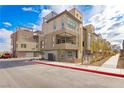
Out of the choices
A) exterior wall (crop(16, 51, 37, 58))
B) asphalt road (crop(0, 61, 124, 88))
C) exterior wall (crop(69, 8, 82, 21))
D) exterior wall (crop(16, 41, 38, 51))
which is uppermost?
exterior wall (crop(69, 8, 82, 21))

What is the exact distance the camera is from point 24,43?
43312 millimetres

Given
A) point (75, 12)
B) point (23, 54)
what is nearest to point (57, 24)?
point (75, 12)

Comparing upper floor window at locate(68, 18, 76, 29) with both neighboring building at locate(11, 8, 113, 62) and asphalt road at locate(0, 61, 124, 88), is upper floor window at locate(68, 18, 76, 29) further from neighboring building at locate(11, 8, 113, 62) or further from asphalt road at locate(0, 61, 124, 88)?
asphalt road at locate(0, 61, 124, 88)

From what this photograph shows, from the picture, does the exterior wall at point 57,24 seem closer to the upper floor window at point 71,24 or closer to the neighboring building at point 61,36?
the neighboring building at point 61,36

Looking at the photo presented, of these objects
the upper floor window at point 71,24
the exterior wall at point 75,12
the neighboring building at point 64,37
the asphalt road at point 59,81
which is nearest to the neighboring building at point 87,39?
the neighboring building at point 64,37

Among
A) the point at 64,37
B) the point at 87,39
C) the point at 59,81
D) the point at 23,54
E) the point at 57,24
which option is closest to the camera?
the point at 59,81

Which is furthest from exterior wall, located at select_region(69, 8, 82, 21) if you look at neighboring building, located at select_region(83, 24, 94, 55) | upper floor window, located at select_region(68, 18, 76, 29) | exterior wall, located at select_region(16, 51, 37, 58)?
exterior wall, located at select_region(16, 51, 37, 58)

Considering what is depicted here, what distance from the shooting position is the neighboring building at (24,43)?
42.6m

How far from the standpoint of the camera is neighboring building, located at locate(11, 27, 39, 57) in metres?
42.6

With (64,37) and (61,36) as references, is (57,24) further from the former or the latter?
(64,37)

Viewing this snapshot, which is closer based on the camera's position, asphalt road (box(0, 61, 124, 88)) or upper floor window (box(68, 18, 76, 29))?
asphalt road (box(0, 61, 124, 88))
